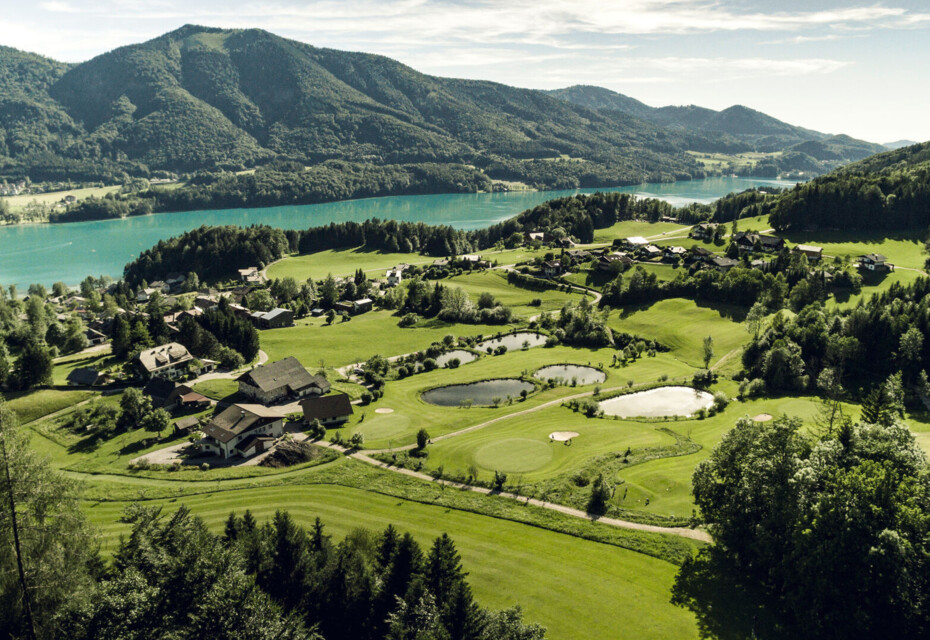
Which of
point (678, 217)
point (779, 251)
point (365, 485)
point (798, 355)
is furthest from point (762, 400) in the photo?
point (678, 217)

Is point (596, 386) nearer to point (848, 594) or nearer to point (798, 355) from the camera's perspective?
point (798, 355)

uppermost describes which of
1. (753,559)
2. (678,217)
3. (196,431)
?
(678,217)

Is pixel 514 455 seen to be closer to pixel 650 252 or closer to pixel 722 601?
pixel 722 601

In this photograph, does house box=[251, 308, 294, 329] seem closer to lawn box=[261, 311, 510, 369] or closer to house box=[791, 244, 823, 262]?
lawn box=[261, 311, 510, 369]

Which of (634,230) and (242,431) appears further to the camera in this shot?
(634,230)

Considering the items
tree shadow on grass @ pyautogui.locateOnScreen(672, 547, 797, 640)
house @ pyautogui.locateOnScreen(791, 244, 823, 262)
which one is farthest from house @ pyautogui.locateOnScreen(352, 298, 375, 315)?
tree shadow on grass @ pyautogui.locateOnScreen(672, 547, 797, 640)

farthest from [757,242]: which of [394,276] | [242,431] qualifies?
[242,431]

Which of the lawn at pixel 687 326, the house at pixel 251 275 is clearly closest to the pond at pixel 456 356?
the lawn at pixel 687 326
